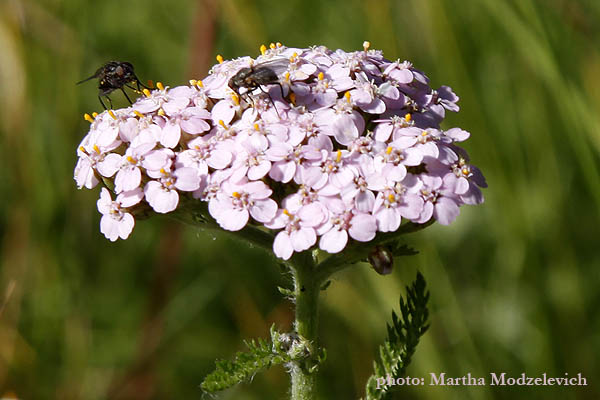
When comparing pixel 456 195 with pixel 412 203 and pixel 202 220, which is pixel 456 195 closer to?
pixel 412 203

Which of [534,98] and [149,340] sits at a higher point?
[534,98]

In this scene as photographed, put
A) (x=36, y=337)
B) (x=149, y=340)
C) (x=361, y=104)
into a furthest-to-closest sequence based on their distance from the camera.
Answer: (x=36, y=337)
(x=149, y=340)
(x=361, y=104)

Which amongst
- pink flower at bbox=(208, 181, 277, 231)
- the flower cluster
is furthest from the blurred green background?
pink flower at bbox=(208, 181, 277, 231)

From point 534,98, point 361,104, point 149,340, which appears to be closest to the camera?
point 361,104

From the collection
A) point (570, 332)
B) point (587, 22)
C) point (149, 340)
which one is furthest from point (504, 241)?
point (149, 340)

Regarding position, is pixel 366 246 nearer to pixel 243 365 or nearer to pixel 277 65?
pixel 243 365

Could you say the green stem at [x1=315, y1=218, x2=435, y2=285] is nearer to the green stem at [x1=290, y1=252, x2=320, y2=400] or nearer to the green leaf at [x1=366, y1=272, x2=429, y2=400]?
the green stem at [x1=290, y1=252, x2=320, y2=400]

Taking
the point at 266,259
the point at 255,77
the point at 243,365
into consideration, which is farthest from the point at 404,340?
the point at 266,259
